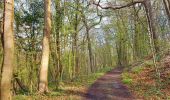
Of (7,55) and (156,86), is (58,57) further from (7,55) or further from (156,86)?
(7,55)

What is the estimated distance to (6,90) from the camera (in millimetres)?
10438

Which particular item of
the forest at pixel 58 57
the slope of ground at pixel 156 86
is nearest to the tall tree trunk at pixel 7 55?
the forest at pixel 58 57

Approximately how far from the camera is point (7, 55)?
35.1ft

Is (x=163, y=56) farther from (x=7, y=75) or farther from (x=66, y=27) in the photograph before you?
(x=7, y=75)

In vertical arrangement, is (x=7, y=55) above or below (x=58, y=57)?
below

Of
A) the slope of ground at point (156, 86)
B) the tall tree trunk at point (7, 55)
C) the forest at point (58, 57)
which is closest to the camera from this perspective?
the tall tree trunk at point (7, 55)

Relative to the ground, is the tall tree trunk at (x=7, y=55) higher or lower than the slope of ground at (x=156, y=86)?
higher

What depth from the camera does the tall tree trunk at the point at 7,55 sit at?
34.3ft

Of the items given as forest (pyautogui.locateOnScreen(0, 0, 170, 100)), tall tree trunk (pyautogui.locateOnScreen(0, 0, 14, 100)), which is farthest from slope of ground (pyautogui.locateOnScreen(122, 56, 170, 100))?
tall tree trunk (pyautogui.locateOnScreen(0, 0, 14, 100))

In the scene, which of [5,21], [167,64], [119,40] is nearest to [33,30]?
[167,64]

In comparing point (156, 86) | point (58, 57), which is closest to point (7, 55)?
point (156, 86)

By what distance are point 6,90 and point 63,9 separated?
1686 cm

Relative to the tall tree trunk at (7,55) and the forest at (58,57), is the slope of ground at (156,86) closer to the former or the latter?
the forest at (58,57)

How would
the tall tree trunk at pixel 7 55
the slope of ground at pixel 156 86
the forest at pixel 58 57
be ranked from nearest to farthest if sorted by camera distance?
the tall tree trunk at pixel 7 55
the forest at pixel 58 57
the slope of ground at pixel 156 86
